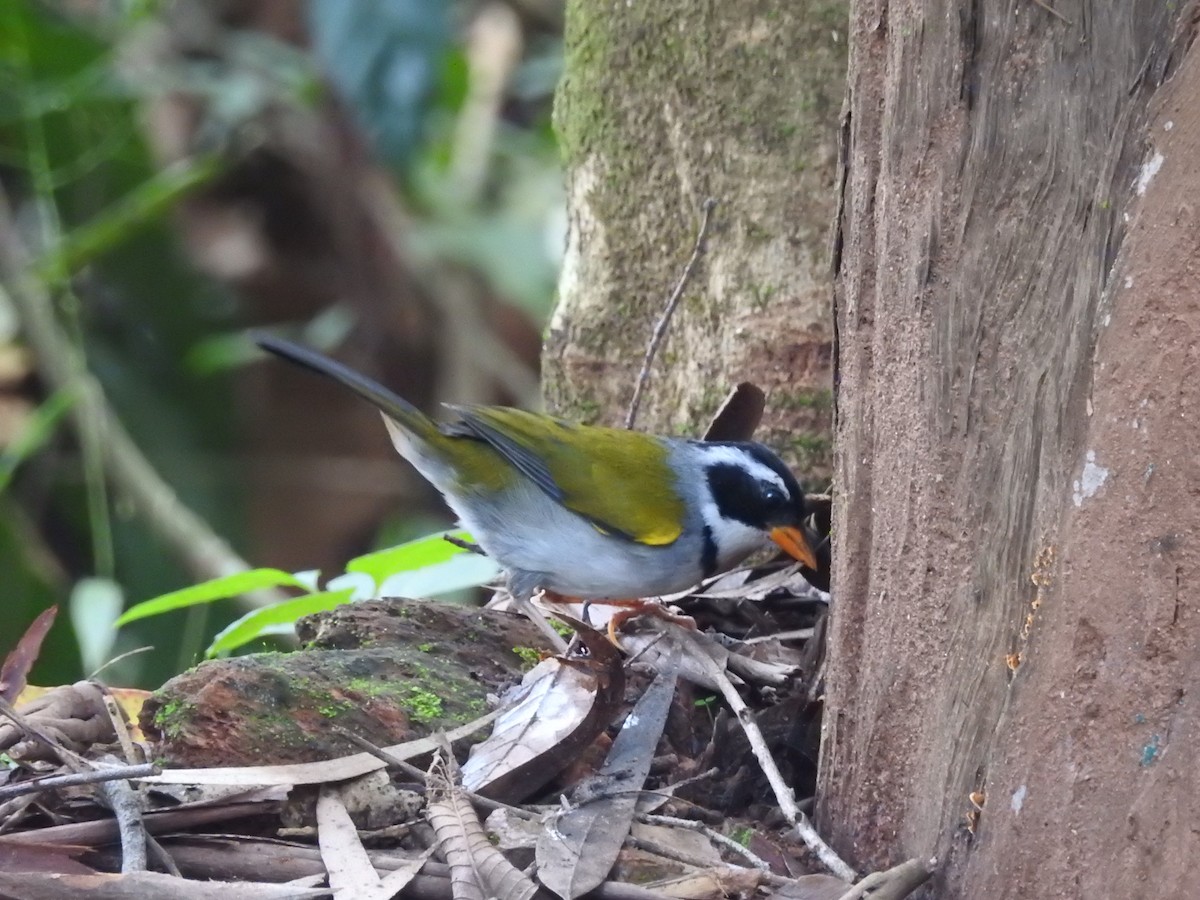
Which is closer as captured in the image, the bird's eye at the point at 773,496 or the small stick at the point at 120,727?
the small stick at the point at 120,727

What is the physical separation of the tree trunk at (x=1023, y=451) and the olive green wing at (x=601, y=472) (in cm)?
165

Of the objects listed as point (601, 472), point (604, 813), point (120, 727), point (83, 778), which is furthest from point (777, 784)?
point (601, 472)

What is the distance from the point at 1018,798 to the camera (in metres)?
2.33

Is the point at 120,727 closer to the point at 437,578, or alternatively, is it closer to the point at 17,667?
the point at 17,667

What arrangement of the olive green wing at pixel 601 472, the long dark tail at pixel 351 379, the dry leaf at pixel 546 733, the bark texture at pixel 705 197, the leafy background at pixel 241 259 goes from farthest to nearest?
the leafy background at pixel 241 259, the olive green wing at pixel 601 472, the long dark tail at pixel 351 379, the bark texture at pixel 705 197, the dry leaf at pixel 546 733

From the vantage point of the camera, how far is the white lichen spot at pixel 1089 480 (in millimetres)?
2186

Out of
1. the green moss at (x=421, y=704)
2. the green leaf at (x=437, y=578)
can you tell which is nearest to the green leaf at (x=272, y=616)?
the green leaf at (x=437, y=578)

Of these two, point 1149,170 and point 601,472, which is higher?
point 1149,170

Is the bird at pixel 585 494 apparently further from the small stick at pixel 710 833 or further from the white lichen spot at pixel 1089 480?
the white lichen spot at pixel 1089 480

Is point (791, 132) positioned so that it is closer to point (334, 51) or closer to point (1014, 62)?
point (1014, 62)

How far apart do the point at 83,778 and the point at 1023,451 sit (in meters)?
1.65

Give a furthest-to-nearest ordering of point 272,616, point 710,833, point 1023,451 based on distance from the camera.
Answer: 1. point 272,616
2. point 710,833
3. point 1023,451

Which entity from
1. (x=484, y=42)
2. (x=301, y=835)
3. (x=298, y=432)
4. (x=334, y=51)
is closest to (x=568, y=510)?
(x=301, y=835)

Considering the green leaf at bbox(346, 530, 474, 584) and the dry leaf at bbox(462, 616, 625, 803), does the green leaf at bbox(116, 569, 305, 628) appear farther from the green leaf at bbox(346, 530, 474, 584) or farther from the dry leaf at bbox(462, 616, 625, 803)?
the dry leaf at bbox(462, 616, 625, 803)
